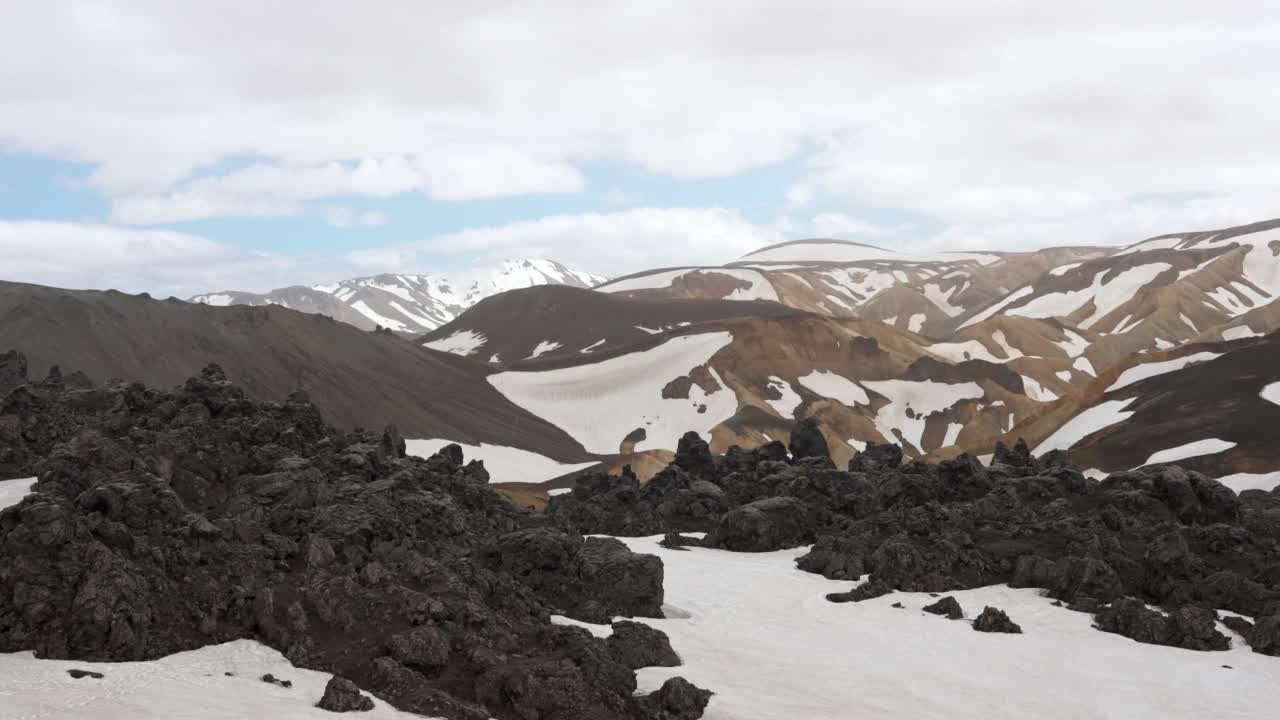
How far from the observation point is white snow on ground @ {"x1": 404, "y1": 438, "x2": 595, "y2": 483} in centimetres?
8438

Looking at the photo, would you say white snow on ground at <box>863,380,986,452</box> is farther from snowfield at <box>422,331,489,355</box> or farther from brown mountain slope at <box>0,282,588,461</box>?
snowfield at <box>422,331,489,355</box>

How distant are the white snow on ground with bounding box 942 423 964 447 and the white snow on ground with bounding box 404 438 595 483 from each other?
37.0 meters

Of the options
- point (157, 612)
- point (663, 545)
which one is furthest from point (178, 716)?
point (663, 545)

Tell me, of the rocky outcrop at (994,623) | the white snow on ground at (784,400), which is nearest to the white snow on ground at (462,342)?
the white snow on ground at (784,400)

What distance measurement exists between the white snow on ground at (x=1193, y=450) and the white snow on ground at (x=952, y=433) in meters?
52.0

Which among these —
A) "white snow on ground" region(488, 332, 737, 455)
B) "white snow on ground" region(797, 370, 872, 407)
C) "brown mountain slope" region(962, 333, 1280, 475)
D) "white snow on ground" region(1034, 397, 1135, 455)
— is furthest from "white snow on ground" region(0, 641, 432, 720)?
"white snow on ground" region(797, 370, 872, 407)

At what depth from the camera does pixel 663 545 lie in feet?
115

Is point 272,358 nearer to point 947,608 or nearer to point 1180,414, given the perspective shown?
point 1180,414

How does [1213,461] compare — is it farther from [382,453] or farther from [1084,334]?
[1084,334]

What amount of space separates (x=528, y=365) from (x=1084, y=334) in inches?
3682

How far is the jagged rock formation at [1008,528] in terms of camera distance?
26.1m

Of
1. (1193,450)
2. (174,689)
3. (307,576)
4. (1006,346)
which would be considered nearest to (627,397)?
(1006,346)

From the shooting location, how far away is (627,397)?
115m

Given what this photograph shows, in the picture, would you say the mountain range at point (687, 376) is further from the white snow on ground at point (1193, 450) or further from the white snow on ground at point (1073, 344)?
the white snow on ground at point (1073, 344)
